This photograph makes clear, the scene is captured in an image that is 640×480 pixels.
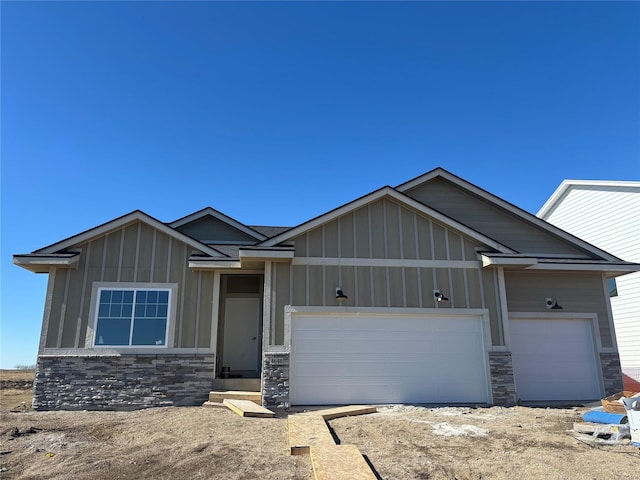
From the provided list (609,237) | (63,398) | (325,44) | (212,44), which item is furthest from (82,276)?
(609,237)

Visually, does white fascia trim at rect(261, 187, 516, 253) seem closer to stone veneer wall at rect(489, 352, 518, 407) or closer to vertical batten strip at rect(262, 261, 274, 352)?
vertical batten strip at rect(262, 261, 274, 352)

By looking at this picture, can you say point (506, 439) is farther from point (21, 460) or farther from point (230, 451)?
point (21, 460)

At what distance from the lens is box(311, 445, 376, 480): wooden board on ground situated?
4355mm

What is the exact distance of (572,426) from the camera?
293 inches

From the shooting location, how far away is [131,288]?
10336 mm

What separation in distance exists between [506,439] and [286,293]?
5.40m

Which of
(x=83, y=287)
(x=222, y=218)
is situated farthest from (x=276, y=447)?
(x=222, y=218)

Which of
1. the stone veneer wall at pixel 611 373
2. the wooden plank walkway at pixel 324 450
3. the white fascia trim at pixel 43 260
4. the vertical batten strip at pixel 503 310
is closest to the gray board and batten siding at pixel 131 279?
the white fascia trim at pixel 43 260

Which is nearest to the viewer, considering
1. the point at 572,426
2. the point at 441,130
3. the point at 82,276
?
the point at 572,426

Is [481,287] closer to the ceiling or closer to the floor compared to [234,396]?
closer to the ceiling

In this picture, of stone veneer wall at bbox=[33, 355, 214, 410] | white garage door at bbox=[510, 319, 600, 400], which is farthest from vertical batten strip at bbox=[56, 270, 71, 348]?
white garage door at bbox=[510, 319, 600, 400]

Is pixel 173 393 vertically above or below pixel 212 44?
below

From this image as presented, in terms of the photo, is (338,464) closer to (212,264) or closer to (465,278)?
(212,264)

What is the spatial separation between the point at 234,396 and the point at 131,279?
384cm
